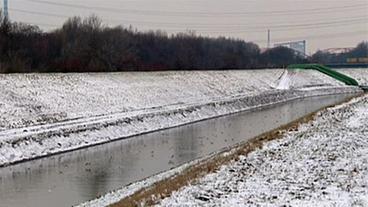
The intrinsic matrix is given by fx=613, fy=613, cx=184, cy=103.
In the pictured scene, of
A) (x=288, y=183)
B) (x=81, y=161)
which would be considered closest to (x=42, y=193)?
(x=81, y=161)

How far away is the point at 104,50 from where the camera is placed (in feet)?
291

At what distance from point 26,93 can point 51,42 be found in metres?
54.3

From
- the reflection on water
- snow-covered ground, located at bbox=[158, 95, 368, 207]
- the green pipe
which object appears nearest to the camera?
snow-covered ground, located at bbox=[158, 95, 368, 207]

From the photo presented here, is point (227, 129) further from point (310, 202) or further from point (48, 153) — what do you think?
point (310, 202)

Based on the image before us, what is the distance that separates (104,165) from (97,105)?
17.7 m

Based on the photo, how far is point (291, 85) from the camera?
79750 mm

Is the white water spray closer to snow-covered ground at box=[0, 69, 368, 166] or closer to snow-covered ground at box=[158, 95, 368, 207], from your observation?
snow-covered ground at box=[0, 69, 368, 166]

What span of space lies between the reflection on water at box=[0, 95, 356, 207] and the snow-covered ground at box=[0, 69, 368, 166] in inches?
44.9

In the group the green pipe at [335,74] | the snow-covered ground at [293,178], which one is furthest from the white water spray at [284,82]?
the snow-covered ground at [293,178]

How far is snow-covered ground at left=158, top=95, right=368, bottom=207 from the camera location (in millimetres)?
10578

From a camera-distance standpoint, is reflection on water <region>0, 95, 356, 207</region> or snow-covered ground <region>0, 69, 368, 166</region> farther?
snow-covered ground <region>0, 69, 368, 166</region>

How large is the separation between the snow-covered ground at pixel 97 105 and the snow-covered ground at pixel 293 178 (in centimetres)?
1046

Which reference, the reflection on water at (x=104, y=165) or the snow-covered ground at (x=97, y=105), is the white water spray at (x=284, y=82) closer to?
the snow-covered ground at (x=97, y=105)

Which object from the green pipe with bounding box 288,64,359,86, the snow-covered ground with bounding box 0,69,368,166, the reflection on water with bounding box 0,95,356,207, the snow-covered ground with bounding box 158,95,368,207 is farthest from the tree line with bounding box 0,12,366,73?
the snow-covered ground with bounding box 158,95,368,207
